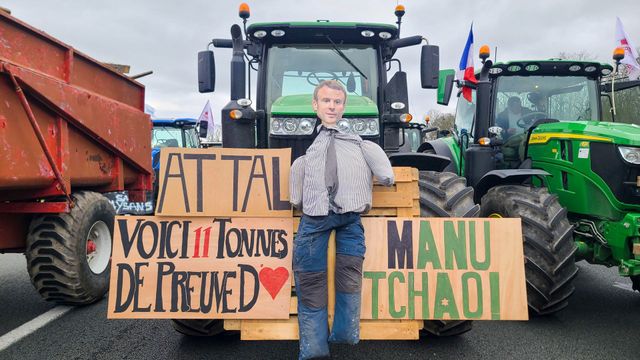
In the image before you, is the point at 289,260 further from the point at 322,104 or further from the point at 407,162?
the point at 407,162

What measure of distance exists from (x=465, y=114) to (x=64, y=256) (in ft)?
17.8

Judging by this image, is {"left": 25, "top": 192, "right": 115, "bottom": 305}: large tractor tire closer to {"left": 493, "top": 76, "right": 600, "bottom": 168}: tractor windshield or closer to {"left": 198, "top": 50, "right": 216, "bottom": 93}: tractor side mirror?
{"left": 198, "top": 50, "right": 216, "bottom": 93}: tractor side mirror

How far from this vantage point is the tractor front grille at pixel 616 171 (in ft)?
12.5

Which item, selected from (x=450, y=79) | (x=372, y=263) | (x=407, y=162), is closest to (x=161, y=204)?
(x=372, y=263)

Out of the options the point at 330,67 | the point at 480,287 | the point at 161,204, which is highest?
the point at 330,67

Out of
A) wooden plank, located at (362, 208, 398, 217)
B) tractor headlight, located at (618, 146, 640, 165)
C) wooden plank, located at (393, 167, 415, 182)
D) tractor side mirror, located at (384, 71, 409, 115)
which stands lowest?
wooden plank, located at (362, 208, 398, 217)

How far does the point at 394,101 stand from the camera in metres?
4.26

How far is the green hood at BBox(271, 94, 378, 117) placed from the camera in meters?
3.68

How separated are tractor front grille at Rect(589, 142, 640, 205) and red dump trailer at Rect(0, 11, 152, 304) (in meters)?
4.96

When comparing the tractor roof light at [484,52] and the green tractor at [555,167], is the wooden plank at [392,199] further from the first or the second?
the tractor roof light at [484,52]

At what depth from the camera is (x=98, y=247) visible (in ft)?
15.7

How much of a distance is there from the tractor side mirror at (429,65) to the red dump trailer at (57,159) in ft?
11.3

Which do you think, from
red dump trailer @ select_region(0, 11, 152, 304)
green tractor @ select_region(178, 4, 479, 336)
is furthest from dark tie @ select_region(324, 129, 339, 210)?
red dump trailer @ select_region(0, 11, 152, 304)

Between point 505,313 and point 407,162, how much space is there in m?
1.48
